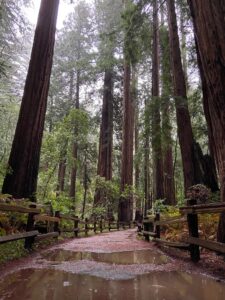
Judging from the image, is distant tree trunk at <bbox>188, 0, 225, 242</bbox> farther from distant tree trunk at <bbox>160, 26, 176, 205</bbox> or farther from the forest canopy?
distant tree trunk at <bbox>160, 26, 176, 205</bbox>

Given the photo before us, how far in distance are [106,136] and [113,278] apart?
66.2ft

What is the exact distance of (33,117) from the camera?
28.9 feet

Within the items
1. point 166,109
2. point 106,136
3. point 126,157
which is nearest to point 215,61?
point 166,109

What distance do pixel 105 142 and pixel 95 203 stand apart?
208 inches

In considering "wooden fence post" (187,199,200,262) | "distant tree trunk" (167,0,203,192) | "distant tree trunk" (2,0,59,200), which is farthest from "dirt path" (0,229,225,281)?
"distant tree trunk" (167,0,203,192)

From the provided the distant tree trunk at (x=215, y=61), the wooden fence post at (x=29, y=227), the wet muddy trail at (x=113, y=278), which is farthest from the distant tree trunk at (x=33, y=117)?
the distant tree trunk at (x=215, y=61)

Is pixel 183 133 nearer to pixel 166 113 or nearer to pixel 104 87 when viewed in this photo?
pixel 166 113

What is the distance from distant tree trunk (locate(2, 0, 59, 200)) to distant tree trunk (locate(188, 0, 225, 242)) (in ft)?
16.0

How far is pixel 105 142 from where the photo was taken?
77.0ft

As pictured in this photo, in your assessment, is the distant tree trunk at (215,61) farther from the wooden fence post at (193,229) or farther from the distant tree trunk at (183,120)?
the distant tree trunk at (183,120)

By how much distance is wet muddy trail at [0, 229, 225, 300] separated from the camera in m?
3.01

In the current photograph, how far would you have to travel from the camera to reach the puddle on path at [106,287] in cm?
293

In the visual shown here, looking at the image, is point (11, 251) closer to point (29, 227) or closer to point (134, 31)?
point (29, 227)

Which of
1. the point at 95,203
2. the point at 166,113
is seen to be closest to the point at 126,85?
the point at 95,203
